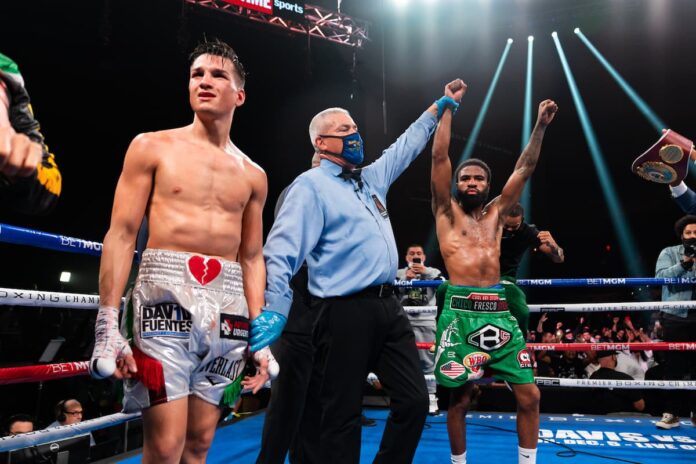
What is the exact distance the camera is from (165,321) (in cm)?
135

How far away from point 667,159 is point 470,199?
1.33 meters

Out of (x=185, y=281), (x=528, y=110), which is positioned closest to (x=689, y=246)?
(x=185, y=281)

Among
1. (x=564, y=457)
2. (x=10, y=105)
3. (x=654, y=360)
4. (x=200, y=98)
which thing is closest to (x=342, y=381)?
(x=200, y=98)

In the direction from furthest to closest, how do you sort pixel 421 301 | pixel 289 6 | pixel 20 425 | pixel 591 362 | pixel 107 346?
pixel 289 6
pixel 591 362
pixel 421 301
pixel 20 425
pixel 107 346

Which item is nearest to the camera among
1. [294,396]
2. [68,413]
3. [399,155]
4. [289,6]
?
[294,396]

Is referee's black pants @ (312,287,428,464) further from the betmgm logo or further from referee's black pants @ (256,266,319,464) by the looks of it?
the betmgm logo

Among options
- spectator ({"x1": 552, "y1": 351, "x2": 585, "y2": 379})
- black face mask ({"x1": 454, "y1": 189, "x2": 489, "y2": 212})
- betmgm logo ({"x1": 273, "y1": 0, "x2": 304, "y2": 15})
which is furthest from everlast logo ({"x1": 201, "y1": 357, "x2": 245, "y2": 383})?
betmgm logo ({"x1": 273, "y1": 0, "x2": 304, "y2": 15})

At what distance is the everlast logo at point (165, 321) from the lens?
1343mm

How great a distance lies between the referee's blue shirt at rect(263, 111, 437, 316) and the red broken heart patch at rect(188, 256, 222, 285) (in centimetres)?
31

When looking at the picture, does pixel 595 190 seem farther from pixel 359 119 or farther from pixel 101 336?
pixel 101 336

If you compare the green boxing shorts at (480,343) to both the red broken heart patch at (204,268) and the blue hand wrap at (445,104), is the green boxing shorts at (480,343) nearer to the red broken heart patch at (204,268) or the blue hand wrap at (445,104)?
the blue hand wrap at (445,104)

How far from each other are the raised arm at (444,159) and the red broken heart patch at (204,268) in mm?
1348

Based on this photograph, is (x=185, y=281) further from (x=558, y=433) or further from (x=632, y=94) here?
(x=632, y=94)

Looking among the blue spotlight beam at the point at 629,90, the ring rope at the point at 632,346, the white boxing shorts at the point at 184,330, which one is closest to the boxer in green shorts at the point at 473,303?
the ring rope at the point at 632,346
